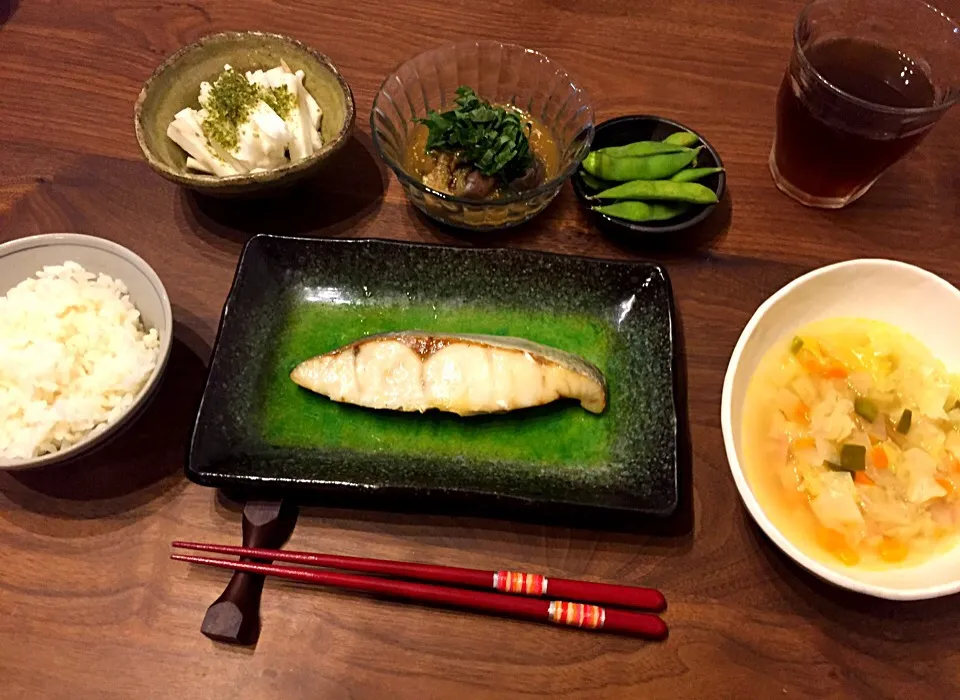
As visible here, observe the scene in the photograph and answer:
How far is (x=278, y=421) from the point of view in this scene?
5.90 ft

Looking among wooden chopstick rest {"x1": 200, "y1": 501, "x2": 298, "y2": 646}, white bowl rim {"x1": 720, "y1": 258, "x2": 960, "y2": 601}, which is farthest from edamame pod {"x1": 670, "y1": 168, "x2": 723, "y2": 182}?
wooden chopstick rest {"x1": 200, "y1": 501, "x2": 298, "y2": 646}

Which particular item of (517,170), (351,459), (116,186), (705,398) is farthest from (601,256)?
(116,186)

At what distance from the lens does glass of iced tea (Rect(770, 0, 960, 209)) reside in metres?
1.85

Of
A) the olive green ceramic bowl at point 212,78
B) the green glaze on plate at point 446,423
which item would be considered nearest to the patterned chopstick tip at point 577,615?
the green glaze on plate at point 446,423

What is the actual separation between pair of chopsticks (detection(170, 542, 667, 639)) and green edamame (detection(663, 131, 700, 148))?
136cm

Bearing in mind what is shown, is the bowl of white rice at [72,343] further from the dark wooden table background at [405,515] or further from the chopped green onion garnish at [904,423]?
the chopped green onion garnish at [904,423]

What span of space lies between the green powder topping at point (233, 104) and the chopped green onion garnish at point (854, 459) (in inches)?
72.3

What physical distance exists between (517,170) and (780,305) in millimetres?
834

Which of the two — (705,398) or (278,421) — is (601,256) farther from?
(278,421)

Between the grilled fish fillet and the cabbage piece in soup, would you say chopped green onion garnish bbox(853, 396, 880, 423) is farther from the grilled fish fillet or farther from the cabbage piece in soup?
the grilled fish fillet

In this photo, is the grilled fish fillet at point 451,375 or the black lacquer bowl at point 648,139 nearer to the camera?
the grilled fish fillet at point 451,375

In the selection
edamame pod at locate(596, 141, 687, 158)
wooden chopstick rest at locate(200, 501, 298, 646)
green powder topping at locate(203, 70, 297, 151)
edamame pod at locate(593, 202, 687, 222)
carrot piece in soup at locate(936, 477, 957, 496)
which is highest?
green powder topping at locate(203, 70, 297, 151)

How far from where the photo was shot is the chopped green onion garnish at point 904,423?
1654mm

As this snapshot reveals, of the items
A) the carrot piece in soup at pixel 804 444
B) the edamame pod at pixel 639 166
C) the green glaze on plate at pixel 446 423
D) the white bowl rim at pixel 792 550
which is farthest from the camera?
the edamame pod at pixel 639 166
